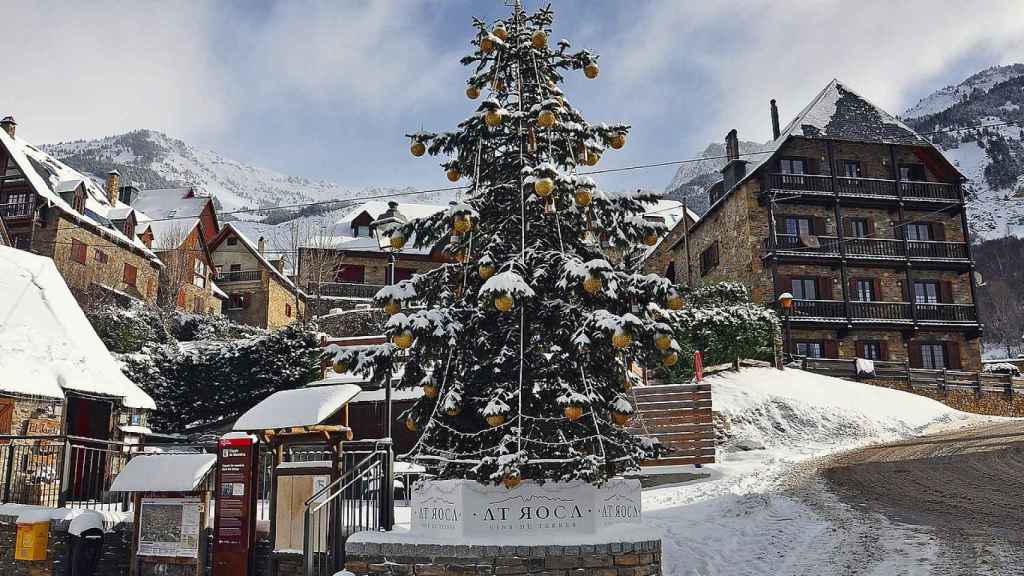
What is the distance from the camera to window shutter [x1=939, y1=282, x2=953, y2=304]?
33250 millimetres

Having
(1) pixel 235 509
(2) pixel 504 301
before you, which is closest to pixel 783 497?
(2) pixel 504 301

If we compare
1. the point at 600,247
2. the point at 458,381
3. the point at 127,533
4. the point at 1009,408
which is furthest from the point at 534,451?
the point at 1009,408

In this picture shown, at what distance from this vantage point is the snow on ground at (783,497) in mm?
8766

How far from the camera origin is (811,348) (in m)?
31.4

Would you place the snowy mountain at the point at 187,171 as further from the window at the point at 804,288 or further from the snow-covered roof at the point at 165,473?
the snow-covered roof at the point at 165,473

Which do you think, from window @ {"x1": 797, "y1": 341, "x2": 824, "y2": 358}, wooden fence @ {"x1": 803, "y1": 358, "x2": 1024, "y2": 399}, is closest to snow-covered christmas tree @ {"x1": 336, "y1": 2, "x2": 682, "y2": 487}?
wooden fence @ {"x1": 803, "y1": 358, "x2": 1024, "y2": 399}

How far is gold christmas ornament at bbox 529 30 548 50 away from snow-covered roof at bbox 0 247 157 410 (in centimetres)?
1151

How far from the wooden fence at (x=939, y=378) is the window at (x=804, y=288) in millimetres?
5064

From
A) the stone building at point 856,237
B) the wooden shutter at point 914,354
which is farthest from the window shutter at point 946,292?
the wooden shutter at point 914,354

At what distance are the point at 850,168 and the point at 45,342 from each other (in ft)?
105

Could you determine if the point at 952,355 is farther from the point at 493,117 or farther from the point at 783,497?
the point at 493,117

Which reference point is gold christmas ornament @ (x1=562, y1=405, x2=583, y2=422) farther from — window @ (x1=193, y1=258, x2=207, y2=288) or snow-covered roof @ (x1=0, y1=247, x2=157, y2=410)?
window @ (x1=193, y1=258, x2=207, y2=288)

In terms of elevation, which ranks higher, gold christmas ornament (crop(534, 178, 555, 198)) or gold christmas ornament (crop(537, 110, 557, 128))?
gold christmas ornament (crop(537, 110, 557, 128))

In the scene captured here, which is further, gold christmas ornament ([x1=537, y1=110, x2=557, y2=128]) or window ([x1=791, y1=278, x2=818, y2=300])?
window ([x1=791, y1=278, x2=818, y2=300])
